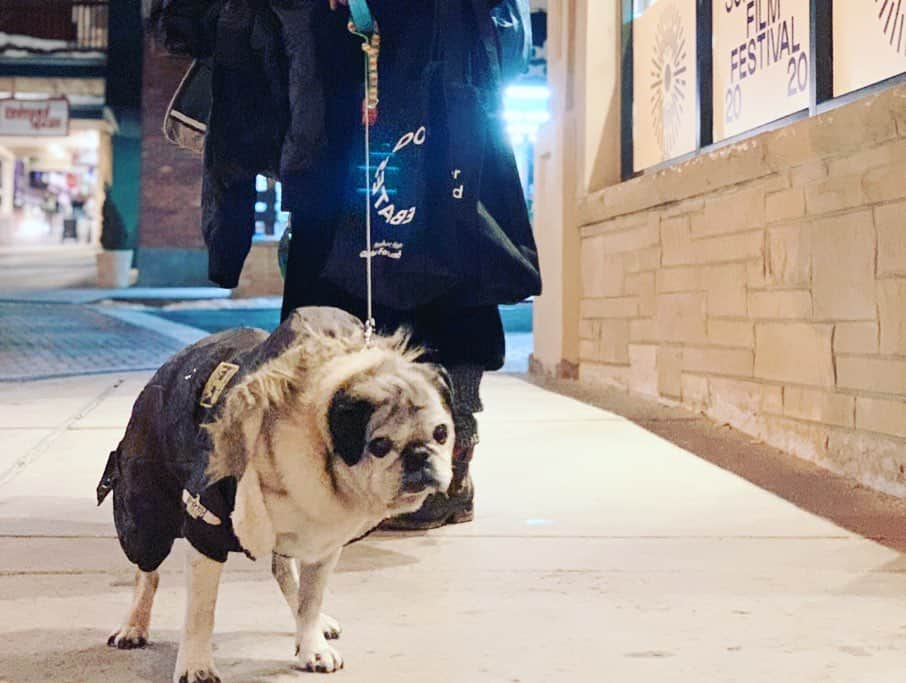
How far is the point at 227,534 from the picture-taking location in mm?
1939

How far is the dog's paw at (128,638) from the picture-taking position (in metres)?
2.34

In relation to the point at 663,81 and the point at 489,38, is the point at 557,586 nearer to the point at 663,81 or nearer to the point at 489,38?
the point at 489,38

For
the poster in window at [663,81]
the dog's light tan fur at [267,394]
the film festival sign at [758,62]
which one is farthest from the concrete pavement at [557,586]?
the poster in window at [663,81]

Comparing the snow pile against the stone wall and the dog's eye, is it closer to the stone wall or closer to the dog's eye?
the stone wall

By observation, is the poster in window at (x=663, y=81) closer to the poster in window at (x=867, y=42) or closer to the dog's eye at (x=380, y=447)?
the poster in window at (x=867, y=42)

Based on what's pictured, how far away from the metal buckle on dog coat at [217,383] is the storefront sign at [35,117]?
83.1ft

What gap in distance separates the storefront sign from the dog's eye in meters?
25.7

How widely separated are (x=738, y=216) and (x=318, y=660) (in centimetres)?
352

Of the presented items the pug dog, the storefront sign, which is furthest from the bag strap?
the storefront sign

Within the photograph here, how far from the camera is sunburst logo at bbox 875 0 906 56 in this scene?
4.18m

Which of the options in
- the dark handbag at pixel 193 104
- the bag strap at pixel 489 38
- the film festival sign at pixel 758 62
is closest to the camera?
the bag strap at pixel 489 38

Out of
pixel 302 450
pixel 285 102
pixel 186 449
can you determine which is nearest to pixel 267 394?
pixel 302 450

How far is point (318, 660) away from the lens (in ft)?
7.11

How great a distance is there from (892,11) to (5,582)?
3.47 meters
